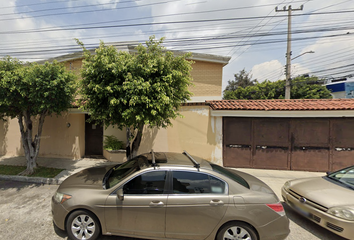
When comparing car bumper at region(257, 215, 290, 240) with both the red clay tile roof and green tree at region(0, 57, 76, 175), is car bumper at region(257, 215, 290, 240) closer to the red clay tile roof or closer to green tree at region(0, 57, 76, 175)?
the red clay tile roof

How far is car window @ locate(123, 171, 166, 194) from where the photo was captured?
8.61ft

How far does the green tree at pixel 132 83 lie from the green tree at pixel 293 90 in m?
15.5

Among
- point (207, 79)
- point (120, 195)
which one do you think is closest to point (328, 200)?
point (120, 195)

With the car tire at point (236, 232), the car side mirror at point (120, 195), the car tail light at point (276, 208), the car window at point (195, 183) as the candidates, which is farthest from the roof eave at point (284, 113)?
the car side mirror at point (120, 195)

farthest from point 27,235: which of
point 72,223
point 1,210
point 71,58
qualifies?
point 71,58

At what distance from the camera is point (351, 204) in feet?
8.97

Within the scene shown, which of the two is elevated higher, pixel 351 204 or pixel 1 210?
pixel 351 204

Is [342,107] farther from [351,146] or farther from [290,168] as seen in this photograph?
[290,168]

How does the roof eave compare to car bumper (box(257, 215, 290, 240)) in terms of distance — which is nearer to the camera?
car bumper (box(257, 215, 290, 240))

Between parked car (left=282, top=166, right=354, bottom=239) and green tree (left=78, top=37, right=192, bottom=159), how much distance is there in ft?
11.4

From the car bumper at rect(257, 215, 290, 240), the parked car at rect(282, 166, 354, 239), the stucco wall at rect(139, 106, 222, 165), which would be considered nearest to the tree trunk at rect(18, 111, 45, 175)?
the stucco wall at rect(139, 106, 222, 165)

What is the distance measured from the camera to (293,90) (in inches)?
747

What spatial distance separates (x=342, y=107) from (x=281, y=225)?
244 inches

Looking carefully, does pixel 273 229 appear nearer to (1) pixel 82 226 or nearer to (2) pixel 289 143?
(1) pixel 82 226
